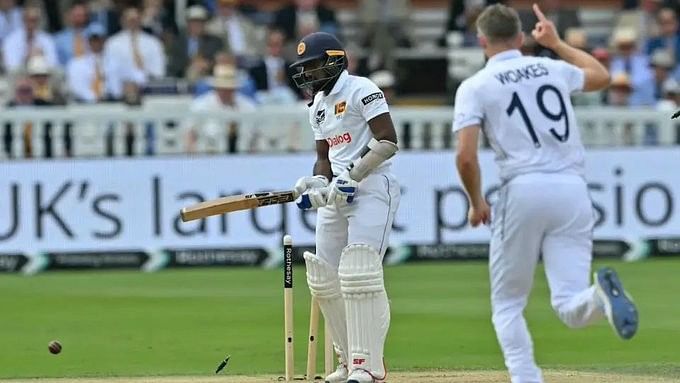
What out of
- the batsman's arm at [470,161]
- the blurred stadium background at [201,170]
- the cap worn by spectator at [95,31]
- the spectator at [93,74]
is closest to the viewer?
the batsman's arm at [470,161]

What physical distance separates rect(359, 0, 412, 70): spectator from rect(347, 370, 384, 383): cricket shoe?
12.9m

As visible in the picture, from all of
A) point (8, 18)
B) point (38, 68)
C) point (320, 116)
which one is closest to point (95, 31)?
point (38, 68)

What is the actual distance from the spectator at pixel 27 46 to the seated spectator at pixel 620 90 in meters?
6.42

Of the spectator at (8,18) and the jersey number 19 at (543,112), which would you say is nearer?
the jersey number 19 at (543,112)

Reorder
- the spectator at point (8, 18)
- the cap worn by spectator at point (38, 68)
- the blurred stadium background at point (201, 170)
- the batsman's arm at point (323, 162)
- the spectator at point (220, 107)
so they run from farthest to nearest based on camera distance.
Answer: the spectator at point (8, 18)
the cap worn by spectator at point (38, 68)
the spectator at point (220, 107)
the blurred stadium background at point (201, 170)
the batsman's arm at point (323, 162)

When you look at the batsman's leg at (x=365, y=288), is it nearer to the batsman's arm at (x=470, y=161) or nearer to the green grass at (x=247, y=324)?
the batsman's arm at (x=470, y=161)

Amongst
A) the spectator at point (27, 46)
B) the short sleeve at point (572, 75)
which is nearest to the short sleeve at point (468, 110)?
the short sleeve at point (572, 75)

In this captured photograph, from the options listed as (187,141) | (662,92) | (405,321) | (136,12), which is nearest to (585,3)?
(662,92)

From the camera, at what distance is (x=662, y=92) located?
1898 centimetres

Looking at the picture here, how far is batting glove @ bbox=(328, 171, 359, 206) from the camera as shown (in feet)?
27.8

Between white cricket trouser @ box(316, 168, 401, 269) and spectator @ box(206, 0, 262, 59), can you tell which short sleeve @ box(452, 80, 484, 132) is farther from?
spectator @ box(206, 0, 262, 59)

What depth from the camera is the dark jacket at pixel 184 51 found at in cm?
1961

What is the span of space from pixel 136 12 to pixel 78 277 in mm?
4791

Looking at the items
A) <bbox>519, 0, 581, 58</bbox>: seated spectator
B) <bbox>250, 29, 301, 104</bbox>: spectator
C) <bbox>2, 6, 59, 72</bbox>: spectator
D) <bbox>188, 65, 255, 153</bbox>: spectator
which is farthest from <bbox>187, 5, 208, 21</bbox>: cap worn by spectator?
<bbox>519, 0, 581, 58</bbox>: seated spectator
